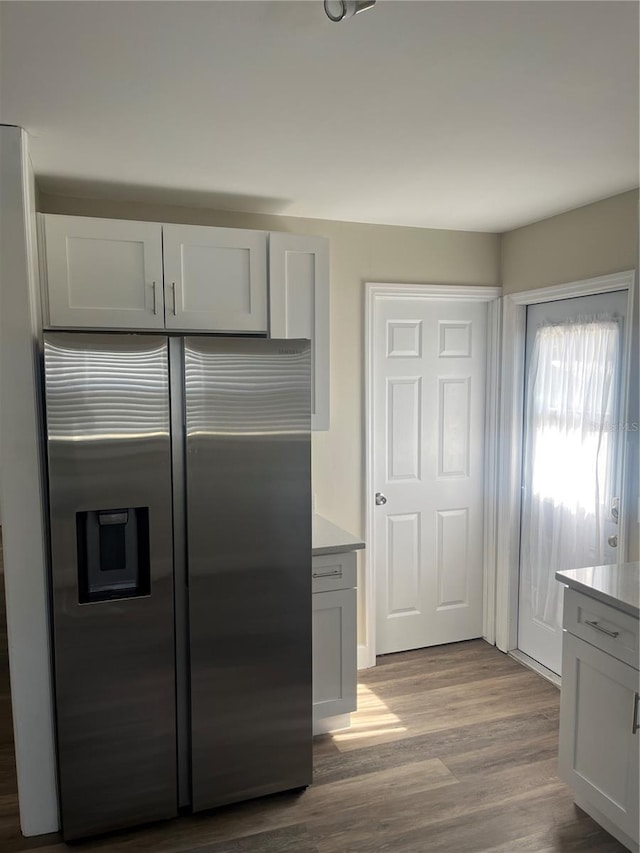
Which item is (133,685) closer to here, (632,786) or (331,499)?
(331,499)

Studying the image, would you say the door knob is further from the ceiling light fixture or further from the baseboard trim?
the ceiling light fixture

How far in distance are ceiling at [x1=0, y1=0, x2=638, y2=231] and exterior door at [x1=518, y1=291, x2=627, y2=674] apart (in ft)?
2.24

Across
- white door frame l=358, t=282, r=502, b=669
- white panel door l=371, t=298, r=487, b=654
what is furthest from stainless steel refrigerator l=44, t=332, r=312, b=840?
white panel door l=371, t=298, r=487, b=654

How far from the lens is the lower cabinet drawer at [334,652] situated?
2.80 metres

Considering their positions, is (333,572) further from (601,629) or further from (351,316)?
(351,316)

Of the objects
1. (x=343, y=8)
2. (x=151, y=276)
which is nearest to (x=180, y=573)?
(x=151, y=276)

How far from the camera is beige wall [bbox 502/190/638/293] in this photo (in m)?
2.83

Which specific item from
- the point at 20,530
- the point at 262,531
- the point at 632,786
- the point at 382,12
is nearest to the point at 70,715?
the point at 20,530

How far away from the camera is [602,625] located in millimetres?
2217

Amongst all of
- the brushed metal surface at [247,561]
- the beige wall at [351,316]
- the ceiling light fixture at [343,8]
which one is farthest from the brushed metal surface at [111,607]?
the beige wall at [351,316]

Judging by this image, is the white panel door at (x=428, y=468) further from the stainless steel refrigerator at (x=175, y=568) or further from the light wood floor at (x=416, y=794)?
the stainless steel refrigerator at (x=175, y=568)

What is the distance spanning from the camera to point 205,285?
2789 millimetres

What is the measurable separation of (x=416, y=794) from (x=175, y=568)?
1309 mm

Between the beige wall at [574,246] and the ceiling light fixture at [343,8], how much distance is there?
6.31 feet
